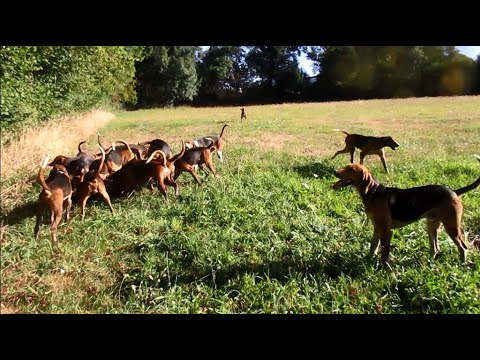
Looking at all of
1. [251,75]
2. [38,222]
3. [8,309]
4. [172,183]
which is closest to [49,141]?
[172,183]

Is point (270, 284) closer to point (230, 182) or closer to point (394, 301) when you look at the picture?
point (394, 301)

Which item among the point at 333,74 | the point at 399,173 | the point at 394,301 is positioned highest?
the point at 333,74

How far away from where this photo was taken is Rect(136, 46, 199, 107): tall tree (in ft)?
15.3

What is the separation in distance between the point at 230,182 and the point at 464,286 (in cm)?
412

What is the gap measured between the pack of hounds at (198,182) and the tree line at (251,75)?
116cm

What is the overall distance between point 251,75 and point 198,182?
2.44m

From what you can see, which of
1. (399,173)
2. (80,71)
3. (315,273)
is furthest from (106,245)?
(80,71)

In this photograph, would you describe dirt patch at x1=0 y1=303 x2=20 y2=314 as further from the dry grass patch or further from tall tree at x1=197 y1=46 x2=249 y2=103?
tall tree at x1=197 y1=46 x2=249 y2=103

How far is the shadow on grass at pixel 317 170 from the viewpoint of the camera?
707 centimetres

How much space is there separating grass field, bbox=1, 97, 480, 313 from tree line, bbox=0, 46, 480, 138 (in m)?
0.84

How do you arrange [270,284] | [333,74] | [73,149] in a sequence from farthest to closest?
[73,149] → [333,74] → [270,284]

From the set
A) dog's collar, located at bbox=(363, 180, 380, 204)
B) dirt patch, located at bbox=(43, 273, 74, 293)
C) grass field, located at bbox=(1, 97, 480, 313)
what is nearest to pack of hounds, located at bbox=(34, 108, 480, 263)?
dog's collar, located at bbox=(363, 180, 380, 204)

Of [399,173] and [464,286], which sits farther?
[399,173]

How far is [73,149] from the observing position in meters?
8.40
